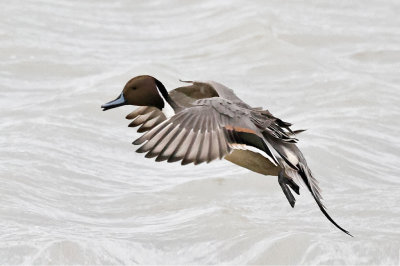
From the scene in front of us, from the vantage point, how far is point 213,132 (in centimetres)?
587

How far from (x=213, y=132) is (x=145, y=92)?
0.76 m

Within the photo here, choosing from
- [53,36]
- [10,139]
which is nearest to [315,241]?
[10,139]

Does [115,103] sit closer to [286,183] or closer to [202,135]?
[202,135]

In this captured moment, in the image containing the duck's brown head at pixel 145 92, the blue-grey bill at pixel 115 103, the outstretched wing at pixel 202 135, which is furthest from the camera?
the duck's brown head at pixel 145 92

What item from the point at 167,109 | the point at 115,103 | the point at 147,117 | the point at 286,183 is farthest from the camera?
the point at 147,117

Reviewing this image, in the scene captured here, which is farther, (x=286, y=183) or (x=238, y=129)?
(x=286, y=183)

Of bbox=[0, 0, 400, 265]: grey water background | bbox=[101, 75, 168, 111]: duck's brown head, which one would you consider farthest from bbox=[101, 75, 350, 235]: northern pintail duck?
bbox=[0, 0, 400, 265]: grey water background

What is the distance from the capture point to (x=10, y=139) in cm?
827

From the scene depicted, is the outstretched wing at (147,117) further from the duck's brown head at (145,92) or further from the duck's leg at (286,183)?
the duck's leg at (286,183)

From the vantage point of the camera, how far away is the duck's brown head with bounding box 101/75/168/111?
20.9 feet

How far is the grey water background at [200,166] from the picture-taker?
6.44 meters

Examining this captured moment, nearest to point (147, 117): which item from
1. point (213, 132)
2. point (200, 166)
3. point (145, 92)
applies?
point (145, 92)

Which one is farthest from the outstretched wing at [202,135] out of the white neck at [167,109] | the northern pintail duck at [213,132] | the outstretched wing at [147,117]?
the outstretched wing at [147,117]

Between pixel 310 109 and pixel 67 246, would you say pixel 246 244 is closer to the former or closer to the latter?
pixel 67 246
